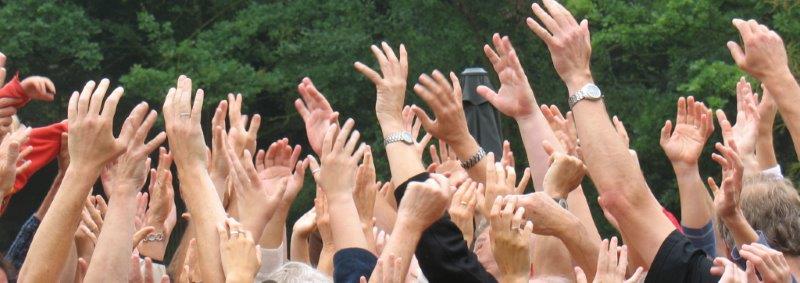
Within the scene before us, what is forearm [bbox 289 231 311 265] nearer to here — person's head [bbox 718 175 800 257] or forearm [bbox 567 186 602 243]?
forearm [bbox 567 186 602 243]

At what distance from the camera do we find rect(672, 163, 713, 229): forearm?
481 cm

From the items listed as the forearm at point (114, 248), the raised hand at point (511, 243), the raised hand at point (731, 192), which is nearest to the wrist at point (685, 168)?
the raised hand at point (731, 192)

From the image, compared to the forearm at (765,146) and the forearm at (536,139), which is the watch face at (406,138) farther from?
the forearm at (765,146)

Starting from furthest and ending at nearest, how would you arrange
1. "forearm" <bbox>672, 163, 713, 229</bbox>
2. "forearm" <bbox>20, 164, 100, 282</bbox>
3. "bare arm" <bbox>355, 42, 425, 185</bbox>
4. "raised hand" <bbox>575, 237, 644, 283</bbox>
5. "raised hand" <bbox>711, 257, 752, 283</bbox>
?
"forearm" <bbox>672, 163, 713, 229</bbox>
"bare arm" <bbox>355, 42, 425, 185</bbox>
"forearm" <bbox>20, 164, 100, 282</bbox>
"raised hand" <bbox>575, 237, 644, 283</bbox>
"raised hand" <bbox>711, 257, 752, 283</bbox>

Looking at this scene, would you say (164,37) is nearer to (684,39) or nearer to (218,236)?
(684,39)

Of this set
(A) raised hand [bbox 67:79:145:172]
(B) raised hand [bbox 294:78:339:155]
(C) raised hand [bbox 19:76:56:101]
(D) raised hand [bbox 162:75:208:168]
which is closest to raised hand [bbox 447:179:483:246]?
(B) raised hand [bbox 294:78:339:155]

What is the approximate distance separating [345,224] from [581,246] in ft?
2.30

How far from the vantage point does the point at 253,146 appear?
5.38 metres

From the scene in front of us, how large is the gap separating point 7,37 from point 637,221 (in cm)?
1197

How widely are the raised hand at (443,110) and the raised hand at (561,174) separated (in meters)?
0.94

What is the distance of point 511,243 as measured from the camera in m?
3.91

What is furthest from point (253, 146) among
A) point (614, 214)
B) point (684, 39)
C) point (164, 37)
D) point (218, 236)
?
point (164, 37)

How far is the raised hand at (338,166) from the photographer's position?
4.37m

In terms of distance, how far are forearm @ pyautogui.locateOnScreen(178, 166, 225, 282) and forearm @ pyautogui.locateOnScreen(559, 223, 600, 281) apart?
0.99 m
